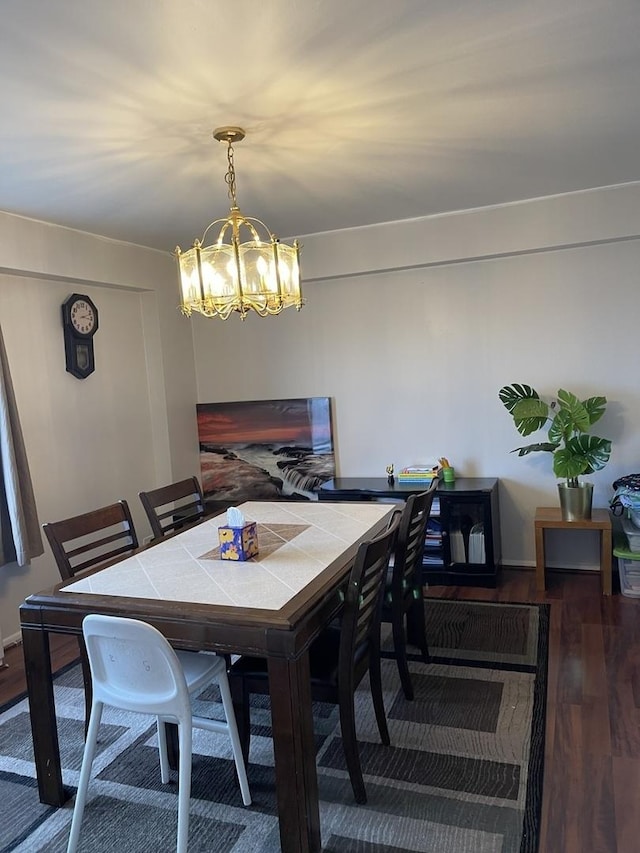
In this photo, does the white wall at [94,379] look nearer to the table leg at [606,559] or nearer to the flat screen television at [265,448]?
the flat screen television at [265,448]

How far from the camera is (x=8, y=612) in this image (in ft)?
11.5

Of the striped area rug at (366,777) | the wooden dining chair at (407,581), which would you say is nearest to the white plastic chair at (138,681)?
the striped area rug at (366,777)

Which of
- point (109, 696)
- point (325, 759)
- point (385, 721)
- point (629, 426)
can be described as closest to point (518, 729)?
point (385, 721)

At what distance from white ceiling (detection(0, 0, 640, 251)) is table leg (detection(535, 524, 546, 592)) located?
204cm

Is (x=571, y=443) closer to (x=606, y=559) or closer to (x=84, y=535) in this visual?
(x=606, y=559)

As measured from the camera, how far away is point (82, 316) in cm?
403

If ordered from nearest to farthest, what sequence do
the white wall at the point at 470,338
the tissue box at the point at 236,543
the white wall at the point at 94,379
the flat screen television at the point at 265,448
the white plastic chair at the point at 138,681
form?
the white plastic chair at the point at 138,681 → the tissue box at the point at 236,543 → the white wall at the point at 94,379 → the white wall at the point at 470,338 → the flat screen television at the point at 265,448

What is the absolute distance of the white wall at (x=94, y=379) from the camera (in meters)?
3.59

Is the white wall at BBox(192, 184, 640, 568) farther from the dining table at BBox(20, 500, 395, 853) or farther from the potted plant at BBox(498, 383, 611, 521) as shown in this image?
the dining table at BBox(20, 500, 395, 853)

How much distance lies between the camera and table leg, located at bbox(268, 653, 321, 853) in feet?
5.65

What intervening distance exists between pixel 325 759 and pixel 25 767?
1.15 metres

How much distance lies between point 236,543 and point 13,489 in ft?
5.48

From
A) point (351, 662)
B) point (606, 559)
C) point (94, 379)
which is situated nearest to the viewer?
point (351, 662)

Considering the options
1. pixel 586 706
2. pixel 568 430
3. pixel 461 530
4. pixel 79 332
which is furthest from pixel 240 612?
pixel 79 332
